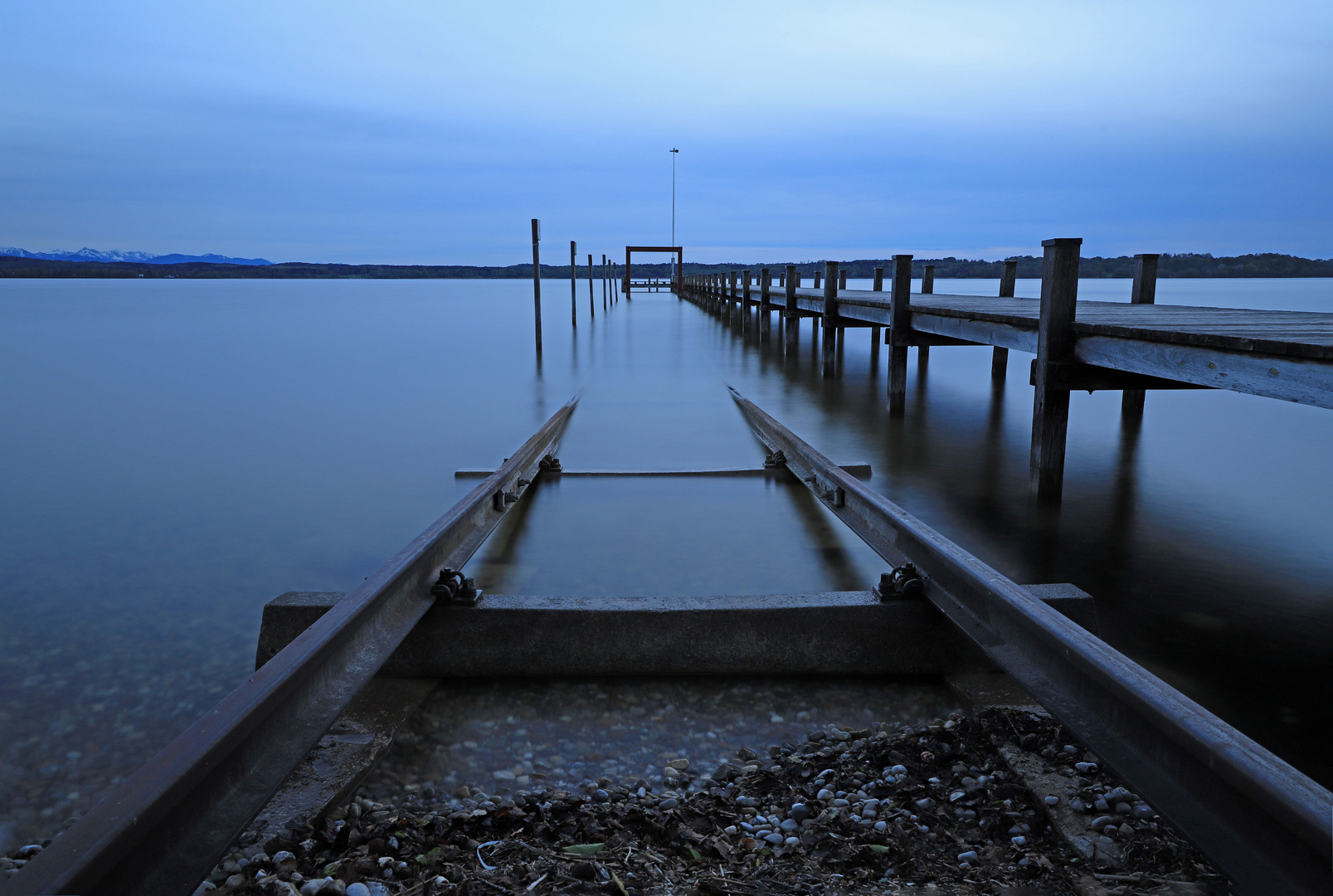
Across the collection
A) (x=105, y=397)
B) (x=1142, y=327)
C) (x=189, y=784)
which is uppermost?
(x=1142, y=327)

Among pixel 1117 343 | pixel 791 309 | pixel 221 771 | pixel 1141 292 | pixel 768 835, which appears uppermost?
pixel 1141 292

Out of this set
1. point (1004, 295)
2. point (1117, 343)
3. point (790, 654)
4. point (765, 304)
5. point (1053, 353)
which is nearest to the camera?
point (790, 654)

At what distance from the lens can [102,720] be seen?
108 inches

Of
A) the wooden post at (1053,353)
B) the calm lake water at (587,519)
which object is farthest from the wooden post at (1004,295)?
the wooden post at (1053,353)

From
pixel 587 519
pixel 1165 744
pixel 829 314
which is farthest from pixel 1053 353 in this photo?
pixel 829 314

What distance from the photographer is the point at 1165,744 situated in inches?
64.4

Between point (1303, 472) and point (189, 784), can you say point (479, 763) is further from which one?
point (1303, 472)

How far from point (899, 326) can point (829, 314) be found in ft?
11.2

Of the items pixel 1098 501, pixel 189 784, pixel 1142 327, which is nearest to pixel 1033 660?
pixel 189 784

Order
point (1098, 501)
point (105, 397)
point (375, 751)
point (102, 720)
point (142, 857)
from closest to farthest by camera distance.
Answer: point (142, 857)
point (375, 751)
point (102, 720)
point (1098, 501)
point (105, 397)

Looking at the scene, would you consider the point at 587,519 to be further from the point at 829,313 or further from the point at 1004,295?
the point at 1004,295

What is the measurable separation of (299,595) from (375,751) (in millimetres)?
689

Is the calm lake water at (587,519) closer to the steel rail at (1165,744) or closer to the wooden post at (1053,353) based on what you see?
the wooden post at (1053,353)

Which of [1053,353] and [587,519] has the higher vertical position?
[1053,353]
